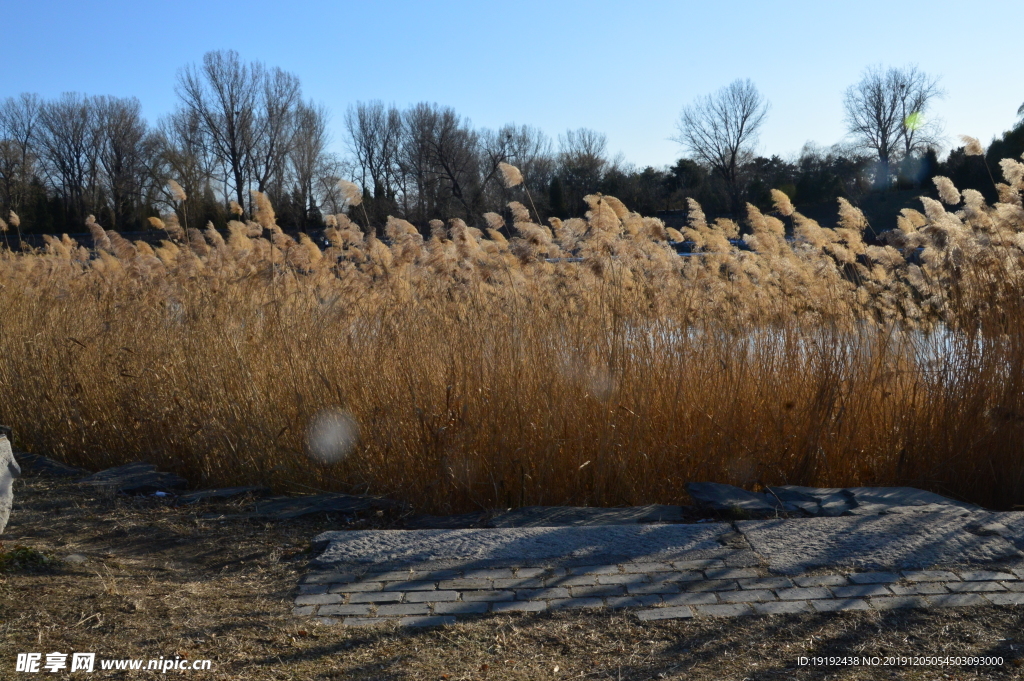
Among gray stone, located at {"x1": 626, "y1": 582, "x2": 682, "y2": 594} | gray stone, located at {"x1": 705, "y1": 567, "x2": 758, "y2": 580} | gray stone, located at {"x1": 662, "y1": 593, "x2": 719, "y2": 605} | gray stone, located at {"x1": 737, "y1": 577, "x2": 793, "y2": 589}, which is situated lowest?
gray stone, located at {"x1": 662, "y1": 593, "x2": 719, "y2": 605}

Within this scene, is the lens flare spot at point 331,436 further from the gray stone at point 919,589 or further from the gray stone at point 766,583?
the gray stone at point 919,589

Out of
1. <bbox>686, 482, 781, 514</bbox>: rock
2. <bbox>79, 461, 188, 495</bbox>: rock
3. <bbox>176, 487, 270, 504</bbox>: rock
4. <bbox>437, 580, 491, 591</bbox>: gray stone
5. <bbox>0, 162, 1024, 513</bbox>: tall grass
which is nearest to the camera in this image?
<bbox>437, 580, 491, 591</bbox>: gray stone

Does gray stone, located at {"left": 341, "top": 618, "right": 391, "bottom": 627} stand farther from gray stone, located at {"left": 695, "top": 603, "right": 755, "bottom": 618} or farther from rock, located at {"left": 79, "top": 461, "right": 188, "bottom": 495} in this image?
rock, located at {"left": 79, "top": 461, "right": 188, "bottom": 495}

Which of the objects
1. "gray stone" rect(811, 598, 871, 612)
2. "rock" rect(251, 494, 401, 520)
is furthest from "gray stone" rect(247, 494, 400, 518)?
"gray stone" rect(811, 598, 871, 612)

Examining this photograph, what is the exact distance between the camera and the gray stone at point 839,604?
9.21ft

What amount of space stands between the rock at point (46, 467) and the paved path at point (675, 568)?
2.69 m

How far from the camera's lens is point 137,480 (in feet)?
16.1

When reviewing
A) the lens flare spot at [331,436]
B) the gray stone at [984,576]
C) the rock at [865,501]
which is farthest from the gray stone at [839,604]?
the lens flare spot at [331,436]

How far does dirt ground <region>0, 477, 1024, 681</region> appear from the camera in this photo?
8.04 ft

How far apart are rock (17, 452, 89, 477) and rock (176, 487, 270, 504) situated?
1.23m

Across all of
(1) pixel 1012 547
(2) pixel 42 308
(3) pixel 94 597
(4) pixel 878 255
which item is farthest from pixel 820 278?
(2) pixel 42 308

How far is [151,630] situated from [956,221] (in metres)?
4.66

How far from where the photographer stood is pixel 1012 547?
130 inches

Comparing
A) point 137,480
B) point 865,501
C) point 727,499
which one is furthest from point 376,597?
point 137,480
